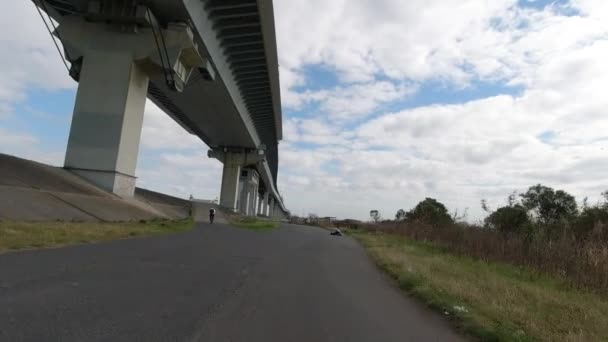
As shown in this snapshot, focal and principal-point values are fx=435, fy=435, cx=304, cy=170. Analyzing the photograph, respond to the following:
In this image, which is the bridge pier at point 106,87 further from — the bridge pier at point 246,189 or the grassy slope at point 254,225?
the bridge pier at point 246,189

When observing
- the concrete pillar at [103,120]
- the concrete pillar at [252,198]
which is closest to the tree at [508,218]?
the concrete pillar at [103,120]

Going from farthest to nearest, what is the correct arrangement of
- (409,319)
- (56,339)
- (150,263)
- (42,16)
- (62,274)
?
(42,16) → (150,263) → (62,274) → (409,319) → (56,339)

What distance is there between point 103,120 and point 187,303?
2101 cm

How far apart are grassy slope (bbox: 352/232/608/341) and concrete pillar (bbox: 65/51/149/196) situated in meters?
18.0

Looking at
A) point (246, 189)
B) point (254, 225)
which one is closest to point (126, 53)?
point (254, 225)

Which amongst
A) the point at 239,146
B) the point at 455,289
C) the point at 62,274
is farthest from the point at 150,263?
the point at 239,146

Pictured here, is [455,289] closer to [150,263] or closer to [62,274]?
[150,263]

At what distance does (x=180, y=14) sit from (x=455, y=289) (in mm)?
20737

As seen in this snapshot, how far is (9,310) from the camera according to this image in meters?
4.48

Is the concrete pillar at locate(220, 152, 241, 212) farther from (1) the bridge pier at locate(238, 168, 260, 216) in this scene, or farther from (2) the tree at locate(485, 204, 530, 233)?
(2) the tree at locate(485, 204, 530, 233)

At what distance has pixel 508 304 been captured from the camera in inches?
271

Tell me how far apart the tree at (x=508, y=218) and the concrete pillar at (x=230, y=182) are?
4510 centimetres

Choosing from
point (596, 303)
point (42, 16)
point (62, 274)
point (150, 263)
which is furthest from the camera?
point (42, 16)

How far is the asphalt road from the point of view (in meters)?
4.33
